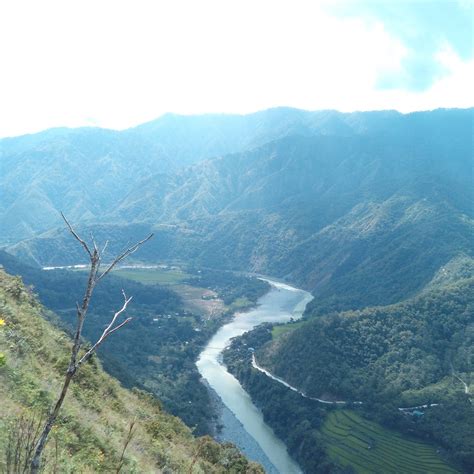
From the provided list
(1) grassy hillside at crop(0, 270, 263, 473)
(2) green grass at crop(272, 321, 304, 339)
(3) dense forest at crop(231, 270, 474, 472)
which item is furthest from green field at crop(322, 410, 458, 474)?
(2) green grass at crop(272, 321, 304, 339)

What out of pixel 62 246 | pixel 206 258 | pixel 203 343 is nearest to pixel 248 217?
pixel 206 258

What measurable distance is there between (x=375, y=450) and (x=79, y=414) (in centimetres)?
4355

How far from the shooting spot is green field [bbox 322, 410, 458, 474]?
45.2m

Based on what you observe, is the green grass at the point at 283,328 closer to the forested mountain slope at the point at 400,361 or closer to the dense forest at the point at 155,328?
the forested mountain slope at the point at 400,361

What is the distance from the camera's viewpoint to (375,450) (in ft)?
158

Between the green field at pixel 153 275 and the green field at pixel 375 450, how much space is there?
7912 centimetres

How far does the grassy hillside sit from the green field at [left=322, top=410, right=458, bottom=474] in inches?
1090

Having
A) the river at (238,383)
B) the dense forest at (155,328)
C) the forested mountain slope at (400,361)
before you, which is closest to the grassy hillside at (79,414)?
the river at (238,383)

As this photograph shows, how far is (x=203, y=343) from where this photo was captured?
85.7m

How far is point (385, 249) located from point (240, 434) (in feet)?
280

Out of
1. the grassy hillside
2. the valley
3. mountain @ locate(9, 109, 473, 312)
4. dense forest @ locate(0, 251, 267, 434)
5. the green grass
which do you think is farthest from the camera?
mountain @ locate(9, 109, 473, 312)

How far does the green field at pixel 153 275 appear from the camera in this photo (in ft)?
416

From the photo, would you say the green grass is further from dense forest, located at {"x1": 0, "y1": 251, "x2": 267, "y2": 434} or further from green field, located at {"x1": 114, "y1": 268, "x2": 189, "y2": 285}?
green field, located at {"x1": 114, "y1": 268, "x2": 189, "y2": 285}

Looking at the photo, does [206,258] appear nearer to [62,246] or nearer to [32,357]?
[62,246]
